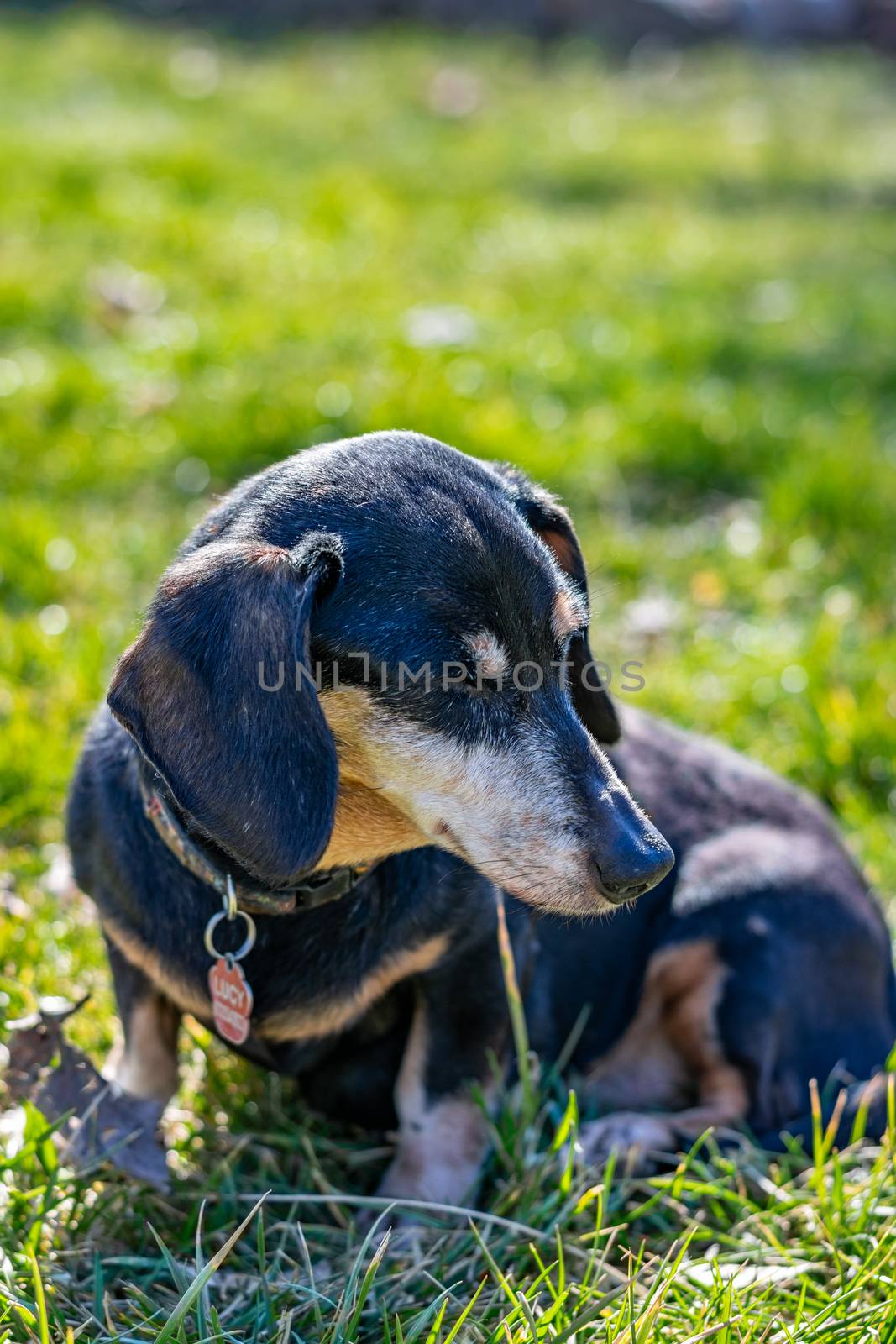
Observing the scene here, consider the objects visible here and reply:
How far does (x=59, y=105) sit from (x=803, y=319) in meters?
4.97

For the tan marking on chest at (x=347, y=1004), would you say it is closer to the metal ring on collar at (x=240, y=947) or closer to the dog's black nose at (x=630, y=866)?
the metal ring on collar at (x=240, y=947)

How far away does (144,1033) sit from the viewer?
8.61 feet

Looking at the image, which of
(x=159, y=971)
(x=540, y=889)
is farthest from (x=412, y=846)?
(x=159, y=971)

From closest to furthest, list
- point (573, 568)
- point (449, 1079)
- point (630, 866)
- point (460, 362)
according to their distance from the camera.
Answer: point (630, 866) → point (449, 1079) → point (573, 568) → point (460, 362)

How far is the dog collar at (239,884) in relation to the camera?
2.29 m

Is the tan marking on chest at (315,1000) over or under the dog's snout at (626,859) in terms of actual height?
under

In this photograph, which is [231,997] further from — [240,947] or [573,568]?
[573,568]

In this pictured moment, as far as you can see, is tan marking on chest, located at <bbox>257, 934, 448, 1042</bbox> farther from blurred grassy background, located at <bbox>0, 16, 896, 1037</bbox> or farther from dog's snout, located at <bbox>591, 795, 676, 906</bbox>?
blurred grassy background, located at <bbox>0, 16, 896, 1037</bbox>

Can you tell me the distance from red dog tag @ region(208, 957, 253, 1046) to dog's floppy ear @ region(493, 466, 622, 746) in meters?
0.84

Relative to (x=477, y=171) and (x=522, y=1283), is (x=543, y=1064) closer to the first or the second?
(x=522, y=1283)

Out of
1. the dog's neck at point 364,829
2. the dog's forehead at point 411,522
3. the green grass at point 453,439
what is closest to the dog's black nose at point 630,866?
the dog's neck at point 364,829

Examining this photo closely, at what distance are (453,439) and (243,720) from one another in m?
3.05

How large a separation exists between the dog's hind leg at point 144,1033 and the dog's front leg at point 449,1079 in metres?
0.47

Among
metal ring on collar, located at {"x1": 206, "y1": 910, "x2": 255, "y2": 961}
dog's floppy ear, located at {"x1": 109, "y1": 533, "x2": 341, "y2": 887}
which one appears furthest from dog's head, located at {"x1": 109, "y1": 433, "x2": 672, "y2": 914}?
metal ring on collar, located at {"x1": 206, "y1": 910, "x2": 255, "y2": 961}
